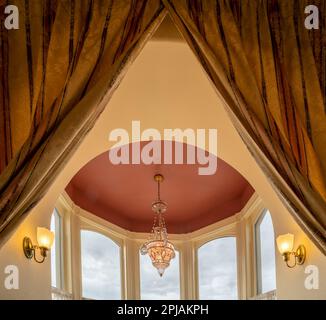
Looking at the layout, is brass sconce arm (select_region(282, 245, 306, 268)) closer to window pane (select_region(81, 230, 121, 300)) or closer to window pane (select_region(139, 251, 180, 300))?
window pane (select_region(81, 230, 121, 300))

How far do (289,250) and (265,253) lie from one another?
2.97m

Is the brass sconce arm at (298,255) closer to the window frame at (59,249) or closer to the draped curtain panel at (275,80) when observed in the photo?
the draped curtain panel at (275,80)

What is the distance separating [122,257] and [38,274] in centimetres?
471

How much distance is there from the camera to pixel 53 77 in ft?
8.50

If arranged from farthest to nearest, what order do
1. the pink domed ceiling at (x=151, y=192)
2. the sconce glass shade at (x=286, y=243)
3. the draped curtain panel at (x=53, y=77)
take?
the pink domed ceiling at (x=151, y=192) < the sconce glass shade at (x=286, y=243) < the draped curtain panel at (x=53, y=77)

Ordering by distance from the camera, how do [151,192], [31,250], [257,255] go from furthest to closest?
[151,192], [257,255], [31,250]

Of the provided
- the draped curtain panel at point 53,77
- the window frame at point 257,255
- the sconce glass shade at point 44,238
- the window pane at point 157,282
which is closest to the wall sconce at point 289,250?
the sconce glass shade at point 44,238

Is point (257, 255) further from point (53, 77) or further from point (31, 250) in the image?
point (53, 77)

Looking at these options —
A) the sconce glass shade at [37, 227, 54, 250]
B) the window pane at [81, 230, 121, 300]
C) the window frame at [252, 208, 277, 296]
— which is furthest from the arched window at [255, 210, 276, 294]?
the sconce glass shade at [37, 227, 54, 250]

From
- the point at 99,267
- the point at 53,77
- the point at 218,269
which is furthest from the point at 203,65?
the point at 218,269

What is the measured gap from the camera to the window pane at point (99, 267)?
800 cm

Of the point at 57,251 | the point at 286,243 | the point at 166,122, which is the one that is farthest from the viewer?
the point at 57,251

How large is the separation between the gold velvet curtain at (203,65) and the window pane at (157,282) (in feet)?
22.5
